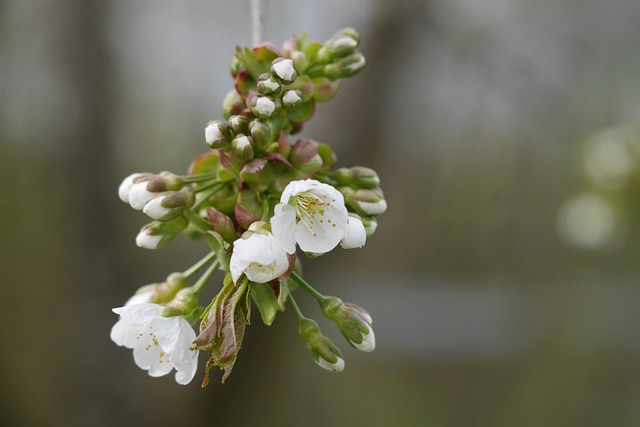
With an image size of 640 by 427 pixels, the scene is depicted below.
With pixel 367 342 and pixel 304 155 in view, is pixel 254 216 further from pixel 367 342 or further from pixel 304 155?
pixel 367 342

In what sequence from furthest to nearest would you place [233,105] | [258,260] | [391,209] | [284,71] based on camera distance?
[391,209] < [233,105] < [284,71] < [258,260]

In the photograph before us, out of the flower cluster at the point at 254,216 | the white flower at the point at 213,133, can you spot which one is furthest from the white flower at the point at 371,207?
the white flower at the point at 213,133

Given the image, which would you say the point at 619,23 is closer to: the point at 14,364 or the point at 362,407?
the point at 362,407

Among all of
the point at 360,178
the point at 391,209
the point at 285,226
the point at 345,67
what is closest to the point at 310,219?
the point at 285,226

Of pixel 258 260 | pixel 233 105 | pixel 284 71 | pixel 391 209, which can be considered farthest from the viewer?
pixel 391 209

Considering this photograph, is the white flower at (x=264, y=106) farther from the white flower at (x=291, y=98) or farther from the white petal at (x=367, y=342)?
the white petal at (x=367, y=342)

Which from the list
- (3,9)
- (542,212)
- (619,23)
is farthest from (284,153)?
(542,212)
